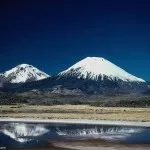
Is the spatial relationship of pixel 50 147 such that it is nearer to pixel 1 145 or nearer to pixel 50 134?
pixel 1 145

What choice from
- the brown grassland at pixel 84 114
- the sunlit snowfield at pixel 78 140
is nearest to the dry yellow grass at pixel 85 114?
the brown grassland at pixel 84 114

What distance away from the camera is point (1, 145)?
41.2m

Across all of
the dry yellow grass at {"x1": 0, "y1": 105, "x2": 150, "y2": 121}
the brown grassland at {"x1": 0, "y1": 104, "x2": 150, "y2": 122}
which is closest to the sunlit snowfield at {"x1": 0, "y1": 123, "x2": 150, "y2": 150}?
the brown grassland at {"x1": 0, "y1": 104, "x2": 150, "y2": 122}

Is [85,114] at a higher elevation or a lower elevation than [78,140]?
higher

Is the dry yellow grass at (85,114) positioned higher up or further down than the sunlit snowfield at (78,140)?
higher up

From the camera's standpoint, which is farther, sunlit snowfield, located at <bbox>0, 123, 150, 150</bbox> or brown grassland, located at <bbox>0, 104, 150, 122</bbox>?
brown grassland, located at <bbox>0, 104, 150, 122</bbox>

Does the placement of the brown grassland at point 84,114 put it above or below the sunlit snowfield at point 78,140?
above

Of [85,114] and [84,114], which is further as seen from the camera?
[85,114]

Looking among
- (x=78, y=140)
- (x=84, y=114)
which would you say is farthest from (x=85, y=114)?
(x=78, y=140)

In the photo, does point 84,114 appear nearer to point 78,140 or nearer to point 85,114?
Answer: point 85,114

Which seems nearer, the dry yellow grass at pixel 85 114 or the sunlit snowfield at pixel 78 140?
the sunlit snowfield at pixel 78 140

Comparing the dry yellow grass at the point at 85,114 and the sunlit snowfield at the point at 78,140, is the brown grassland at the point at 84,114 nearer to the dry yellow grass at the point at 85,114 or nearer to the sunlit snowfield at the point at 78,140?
the dry yellow grass at the point at 85,114

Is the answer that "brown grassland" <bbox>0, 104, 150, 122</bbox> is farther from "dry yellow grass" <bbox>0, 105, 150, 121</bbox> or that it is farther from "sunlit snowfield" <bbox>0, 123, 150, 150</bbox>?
"sunlit snowfield" <bbox>0, 123, 150, 150</bbox>

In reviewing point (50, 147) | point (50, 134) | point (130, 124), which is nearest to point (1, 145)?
point (50, 147)
